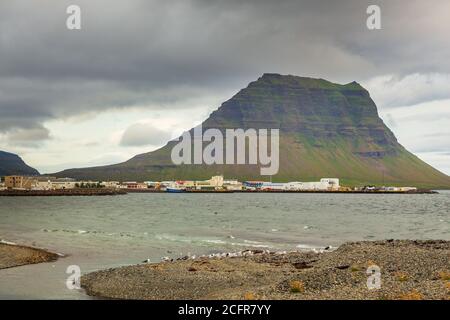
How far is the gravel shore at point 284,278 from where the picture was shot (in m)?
26.1

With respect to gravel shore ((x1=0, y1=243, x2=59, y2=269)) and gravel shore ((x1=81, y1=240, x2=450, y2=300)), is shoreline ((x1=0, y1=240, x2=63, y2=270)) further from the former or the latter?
gravel shore ((x1=81, y1=240, x2=450, y2=300))

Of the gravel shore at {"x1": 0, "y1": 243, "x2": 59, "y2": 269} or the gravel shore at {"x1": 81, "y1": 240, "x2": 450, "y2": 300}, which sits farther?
Answer: the gravel shore at {"x1": 0, "y1": 243, "x2": 59, "y2": 269}

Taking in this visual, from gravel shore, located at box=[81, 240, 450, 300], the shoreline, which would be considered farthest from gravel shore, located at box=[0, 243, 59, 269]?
gravel shore, located at box=[81, 240, 450, 300]

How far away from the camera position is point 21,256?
47500mm

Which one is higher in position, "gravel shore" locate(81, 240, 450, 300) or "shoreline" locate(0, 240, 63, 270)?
"gravel shore" locate(81, 240, 450, 300)

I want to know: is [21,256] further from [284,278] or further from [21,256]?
[284,278]

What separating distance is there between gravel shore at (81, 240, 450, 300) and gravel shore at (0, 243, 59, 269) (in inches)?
392

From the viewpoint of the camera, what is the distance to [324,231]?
271 feet

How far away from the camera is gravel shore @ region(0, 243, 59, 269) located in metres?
44.5

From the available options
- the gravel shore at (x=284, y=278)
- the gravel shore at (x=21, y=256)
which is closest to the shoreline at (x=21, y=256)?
the gravel shore at (x=21, y=256)

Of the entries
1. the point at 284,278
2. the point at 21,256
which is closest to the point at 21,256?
the point at 21,256
